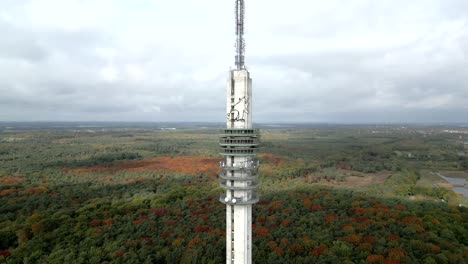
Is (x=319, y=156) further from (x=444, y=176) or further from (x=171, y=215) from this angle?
(x=171, y=215)

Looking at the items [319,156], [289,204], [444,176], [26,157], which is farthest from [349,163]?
[26,157]

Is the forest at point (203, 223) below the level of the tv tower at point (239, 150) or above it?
below

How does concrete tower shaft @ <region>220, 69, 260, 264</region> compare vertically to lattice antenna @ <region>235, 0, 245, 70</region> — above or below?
below

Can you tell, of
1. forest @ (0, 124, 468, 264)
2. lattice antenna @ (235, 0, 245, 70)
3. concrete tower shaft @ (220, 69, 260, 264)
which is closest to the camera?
concrete tower shaft @ (220, 69, 260, 264)

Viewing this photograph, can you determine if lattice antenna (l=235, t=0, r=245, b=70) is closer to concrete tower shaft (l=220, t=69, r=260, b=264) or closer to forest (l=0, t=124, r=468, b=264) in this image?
concrete tower shaft (l=220, t=69, r=260, b=264)

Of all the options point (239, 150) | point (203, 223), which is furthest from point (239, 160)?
point (203, 223)

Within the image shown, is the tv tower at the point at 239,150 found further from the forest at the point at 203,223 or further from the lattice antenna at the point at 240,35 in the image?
the forest at the point at 203,223

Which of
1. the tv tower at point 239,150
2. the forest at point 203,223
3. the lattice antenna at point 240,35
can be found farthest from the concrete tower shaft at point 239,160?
the forest at point 203,223

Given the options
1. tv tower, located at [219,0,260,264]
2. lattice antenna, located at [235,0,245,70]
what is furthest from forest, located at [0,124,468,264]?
lattice antenna, located at [235,0,245,70]
